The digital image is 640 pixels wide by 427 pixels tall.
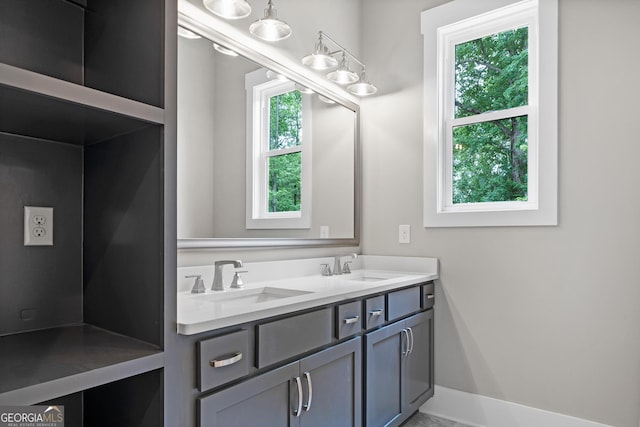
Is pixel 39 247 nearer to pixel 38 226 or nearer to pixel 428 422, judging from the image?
pixel 38 226

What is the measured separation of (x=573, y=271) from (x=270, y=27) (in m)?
1.94

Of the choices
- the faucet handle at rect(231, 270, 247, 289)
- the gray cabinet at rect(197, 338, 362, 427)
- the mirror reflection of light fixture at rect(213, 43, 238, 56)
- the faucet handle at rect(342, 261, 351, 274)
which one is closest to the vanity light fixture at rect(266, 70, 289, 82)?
the mirror reflection of light fixture at rect(213, 43, 238, 56)

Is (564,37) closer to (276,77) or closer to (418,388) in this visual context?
(276,77)

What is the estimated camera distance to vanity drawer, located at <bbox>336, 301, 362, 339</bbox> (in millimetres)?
1636

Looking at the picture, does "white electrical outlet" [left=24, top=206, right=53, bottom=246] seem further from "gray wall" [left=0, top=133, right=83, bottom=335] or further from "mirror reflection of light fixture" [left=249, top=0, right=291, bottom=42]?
"mirror reflection of light fixture" [left=249, top=0, right=291, bottom=42]

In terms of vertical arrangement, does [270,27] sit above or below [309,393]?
above

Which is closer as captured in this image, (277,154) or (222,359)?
(222,359)

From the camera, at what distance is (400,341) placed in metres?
2.08

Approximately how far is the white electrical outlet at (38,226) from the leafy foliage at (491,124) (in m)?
2.13

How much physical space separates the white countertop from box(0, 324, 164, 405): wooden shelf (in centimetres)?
14

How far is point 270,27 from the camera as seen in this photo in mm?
1816

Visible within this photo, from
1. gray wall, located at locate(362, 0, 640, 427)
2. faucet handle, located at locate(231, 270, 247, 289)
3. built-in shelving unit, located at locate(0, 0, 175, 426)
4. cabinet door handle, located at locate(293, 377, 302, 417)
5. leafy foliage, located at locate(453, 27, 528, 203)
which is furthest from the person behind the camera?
leafy foliage, located at locate(453, 27, 528, 203)

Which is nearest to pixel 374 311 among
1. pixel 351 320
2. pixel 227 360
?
pixel 351 320

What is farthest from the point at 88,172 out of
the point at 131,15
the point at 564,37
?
the point at 564,37
